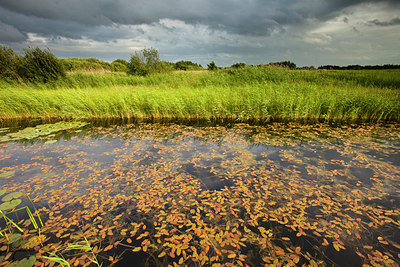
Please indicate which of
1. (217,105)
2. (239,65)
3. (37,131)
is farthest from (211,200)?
(239,65)

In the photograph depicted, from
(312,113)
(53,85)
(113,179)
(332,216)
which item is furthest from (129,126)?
(53,85)

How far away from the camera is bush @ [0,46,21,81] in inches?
509

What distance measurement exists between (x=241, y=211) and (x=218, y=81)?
11.5 m

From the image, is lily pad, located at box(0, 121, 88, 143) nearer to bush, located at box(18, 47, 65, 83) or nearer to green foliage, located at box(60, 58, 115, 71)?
bush, located at box(18, 47, 65, 83)

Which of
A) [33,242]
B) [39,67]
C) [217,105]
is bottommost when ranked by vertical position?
[33,242]

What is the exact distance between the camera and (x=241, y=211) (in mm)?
2787

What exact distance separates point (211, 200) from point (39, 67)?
17022 mm

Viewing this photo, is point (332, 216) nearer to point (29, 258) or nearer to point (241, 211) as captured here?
point (241, 211)

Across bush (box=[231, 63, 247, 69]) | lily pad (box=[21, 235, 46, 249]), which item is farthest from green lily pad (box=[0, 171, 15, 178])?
bush (box=[231, 63, 247, 69])

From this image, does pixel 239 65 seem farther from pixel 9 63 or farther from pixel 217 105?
pixel 9 63

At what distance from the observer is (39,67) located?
43.9ft

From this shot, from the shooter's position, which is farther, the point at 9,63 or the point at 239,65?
the point at 239,65

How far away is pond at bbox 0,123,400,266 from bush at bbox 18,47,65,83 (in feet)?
34.7

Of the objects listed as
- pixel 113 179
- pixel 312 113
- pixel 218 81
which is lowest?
pixel 113 179
